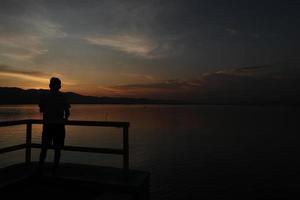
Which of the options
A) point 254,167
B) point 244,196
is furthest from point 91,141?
point 244,196

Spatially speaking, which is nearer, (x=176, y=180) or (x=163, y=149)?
(x=176, y=180)

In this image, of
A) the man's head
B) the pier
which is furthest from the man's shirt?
the pier

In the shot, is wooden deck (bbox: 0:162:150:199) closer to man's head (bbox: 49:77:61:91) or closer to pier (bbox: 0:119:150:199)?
pier (bbox: 0:119:150:199)

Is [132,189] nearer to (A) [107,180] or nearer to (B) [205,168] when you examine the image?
(A) [107,180]

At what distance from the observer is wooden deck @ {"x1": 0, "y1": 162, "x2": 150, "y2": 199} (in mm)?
6324

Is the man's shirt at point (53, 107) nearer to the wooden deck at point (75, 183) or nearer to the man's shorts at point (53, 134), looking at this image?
the man's shorts at point (53, 134)

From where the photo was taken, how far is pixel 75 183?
6.80 m

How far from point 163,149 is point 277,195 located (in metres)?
21.2

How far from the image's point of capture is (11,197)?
6266 mm

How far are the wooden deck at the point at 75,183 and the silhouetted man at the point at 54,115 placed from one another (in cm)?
45

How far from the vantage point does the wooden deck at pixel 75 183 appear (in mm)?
6324

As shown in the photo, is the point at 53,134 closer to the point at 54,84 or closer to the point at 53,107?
the point at 53,107

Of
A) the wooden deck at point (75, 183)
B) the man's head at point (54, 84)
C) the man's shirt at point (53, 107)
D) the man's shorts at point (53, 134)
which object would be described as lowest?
the wooden deck at point (75, 183)

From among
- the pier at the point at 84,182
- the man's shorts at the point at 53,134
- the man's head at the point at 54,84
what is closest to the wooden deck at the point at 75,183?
the pier at the point at 84,182
